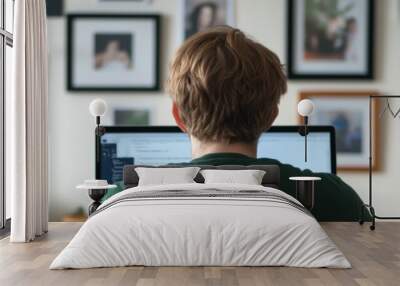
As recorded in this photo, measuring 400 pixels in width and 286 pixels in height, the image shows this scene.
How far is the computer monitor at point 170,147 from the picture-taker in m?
5.35

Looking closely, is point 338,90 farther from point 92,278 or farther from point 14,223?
point 92,278

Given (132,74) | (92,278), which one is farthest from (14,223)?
(132,74)

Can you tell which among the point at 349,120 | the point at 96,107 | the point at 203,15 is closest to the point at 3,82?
the point at 96,107

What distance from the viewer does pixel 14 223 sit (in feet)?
13.9

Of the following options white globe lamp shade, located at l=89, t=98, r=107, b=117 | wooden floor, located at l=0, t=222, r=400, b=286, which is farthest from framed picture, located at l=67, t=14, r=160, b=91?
wooden floor, located at l=0, t=222, r=400, b=286

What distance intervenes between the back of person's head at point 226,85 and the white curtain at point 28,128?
98.9 inches

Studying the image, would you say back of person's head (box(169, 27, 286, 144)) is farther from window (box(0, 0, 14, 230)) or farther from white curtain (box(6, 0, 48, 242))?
window (box(0, 0, 14, 230))

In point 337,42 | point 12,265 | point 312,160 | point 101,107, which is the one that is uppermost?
point 337,42

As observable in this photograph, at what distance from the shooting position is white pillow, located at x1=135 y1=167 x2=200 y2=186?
393 centimetres

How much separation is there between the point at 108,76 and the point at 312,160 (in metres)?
2.18

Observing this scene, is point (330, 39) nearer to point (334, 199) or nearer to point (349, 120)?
point (349, 120)

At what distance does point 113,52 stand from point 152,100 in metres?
0.61

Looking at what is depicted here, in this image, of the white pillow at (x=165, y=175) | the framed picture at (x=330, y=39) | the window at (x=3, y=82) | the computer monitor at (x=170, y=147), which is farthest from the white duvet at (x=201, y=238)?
the framed picture at (x=330, y=39)

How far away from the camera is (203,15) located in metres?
6.42
